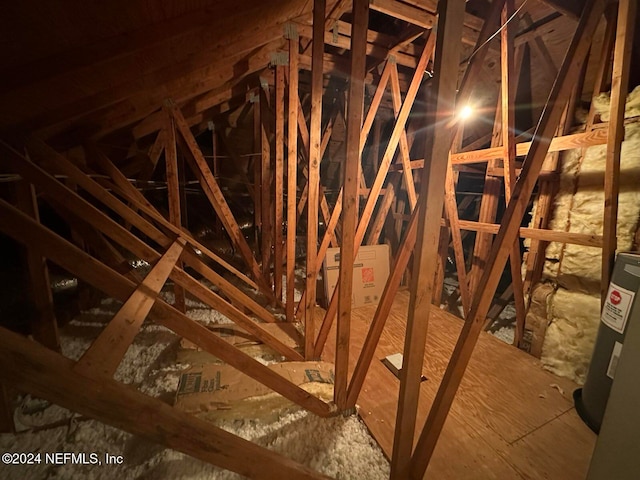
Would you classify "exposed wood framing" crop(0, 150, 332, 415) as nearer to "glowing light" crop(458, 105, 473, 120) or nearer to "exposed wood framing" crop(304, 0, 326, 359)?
"exposed wood framing" crop(304, 0, 326, 359)

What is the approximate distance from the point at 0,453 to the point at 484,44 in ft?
9.46

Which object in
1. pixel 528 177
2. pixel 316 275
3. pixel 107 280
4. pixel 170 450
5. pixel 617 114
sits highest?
pixel 617 114

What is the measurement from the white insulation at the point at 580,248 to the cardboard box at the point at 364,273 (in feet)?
4.86

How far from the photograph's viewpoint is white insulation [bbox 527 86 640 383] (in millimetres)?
1482

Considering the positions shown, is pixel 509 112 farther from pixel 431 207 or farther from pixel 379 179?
pixel 431 207

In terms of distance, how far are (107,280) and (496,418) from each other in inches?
81.0

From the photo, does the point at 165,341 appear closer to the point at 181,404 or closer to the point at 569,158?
the point at 181,404

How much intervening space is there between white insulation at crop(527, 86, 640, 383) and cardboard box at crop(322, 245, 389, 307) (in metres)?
1.48

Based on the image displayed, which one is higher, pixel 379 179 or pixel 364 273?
pixel 379 179

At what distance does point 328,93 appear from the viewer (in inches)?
136

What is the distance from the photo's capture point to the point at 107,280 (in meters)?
0.89

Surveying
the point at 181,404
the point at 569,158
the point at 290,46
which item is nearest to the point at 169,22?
the point at 290,46

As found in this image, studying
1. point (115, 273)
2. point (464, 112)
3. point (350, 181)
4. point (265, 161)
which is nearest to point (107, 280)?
point (115, 273)

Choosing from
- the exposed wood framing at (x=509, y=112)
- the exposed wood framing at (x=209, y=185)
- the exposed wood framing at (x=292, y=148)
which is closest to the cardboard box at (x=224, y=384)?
the exposed wood framing at (x=292, y=148)
